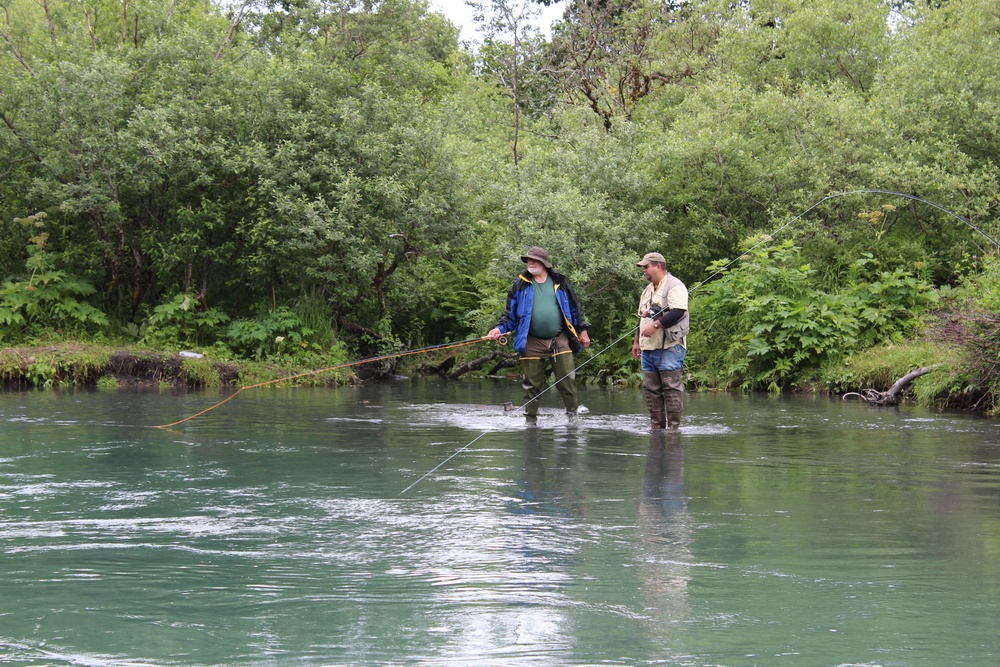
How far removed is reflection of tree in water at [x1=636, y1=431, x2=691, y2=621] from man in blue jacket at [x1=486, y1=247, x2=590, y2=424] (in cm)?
311

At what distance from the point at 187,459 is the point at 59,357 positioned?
10841 millimetres

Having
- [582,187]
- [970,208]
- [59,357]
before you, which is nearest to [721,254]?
[582,187]

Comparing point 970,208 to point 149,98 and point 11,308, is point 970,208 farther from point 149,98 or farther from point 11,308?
point 11,308

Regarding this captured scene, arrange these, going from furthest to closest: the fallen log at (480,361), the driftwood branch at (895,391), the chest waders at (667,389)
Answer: the fallen log at (480,361) → the driftwood branch at (895,391) → the chest waders at (667,389)

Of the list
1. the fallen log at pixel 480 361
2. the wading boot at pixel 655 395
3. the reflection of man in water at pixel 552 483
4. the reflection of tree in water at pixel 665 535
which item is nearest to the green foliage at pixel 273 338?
the fallen log at pixel 480 361

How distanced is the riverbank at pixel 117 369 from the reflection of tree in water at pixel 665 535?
37.6ft

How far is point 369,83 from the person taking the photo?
22.2m

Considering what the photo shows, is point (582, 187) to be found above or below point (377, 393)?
above

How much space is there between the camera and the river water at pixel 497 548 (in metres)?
4.42

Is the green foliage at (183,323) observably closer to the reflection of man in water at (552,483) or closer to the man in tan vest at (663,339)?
the man in tan vest at (663,339)

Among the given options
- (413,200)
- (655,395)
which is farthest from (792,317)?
(655,395)

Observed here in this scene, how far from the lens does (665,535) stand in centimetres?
645

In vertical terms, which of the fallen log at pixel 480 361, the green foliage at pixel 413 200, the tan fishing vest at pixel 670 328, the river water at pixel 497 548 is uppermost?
the green foliage at pixel 413 200

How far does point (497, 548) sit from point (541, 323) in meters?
7.04
